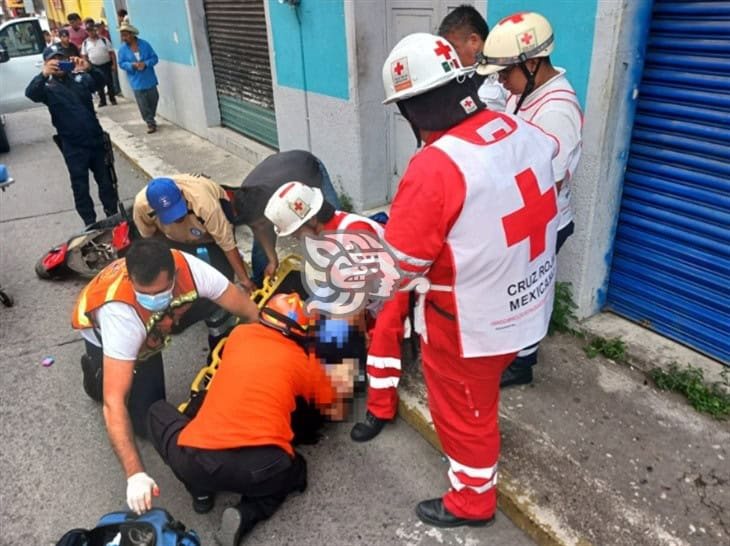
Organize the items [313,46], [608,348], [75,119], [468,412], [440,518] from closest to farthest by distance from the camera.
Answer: [468,412] → [440,518] → [608,348] → [75,119] → [313,46]

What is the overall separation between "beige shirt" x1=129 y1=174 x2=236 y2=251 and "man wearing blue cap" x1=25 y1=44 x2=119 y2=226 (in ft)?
7.19

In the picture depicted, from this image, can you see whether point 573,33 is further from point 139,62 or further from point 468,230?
point 139,62

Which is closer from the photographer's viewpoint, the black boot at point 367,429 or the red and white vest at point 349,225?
the red and white vest at point 349,225

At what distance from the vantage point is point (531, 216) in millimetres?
1967

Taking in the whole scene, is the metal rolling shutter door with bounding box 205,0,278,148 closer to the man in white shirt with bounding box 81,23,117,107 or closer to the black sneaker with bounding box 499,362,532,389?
the man in white shirt with bounding box 81,23,117,107

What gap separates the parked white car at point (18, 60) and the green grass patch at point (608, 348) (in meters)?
10.5

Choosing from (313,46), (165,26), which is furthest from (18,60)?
(313,46)

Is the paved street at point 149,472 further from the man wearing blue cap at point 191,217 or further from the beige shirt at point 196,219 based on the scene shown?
the beige shirt at point 196,219

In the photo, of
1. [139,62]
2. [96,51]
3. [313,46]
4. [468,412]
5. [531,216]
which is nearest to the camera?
[531,216]

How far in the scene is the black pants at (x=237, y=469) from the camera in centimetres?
243

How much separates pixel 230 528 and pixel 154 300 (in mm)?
1029

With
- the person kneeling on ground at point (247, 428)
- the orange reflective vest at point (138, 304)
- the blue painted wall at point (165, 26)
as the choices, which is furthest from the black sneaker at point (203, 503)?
the blue painted wall at point (165, 26)

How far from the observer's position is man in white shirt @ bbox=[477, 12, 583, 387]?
2.61 m

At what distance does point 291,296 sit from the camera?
3041mm
